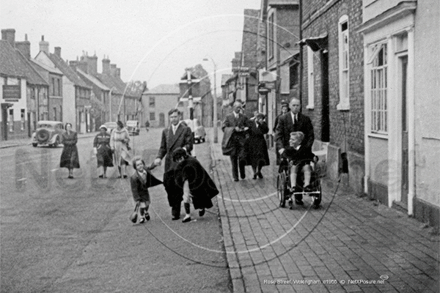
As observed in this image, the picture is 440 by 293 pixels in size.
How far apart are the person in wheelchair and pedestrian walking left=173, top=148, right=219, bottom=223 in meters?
1.40

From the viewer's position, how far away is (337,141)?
14.8 m

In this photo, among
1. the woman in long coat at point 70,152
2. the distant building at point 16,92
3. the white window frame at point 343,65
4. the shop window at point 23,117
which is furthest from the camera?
the shop window at point 23,117

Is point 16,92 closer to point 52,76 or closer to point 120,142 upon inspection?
point 52,76

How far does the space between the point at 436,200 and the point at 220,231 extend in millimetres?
3022

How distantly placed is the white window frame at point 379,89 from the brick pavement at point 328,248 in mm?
1427

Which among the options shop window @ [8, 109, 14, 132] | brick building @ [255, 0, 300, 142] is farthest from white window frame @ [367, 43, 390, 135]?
shop window @ [8, 109, 14, 132]

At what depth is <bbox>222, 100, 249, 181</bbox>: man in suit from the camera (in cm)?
1515

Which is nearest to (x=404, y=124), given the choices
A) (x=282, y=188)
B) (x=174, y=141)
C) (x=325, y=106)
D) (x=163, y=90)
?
(x=282, y=188)

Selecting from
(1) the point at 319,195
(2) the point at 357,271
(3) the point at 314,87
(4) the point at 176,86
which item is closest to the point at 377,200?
(1) the point at 319,195

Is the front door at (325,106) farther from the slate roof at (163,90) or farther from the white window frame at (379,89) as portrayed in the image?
the slate roof at (163,90)

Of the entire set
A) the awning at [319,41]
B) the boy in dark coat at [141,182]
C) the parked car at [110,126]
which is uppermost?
the awning at [319,41]

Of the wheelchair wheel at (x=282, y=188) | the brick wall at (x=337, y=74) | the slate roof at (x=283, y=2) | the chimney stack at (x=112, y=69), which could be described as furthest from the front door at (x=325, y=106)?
the slate roof at (x=283, y=2)

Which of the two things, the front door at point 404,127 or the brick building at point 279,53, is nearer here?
the front door at point 404,127

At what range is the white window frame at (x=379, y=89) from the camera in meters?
10.7
